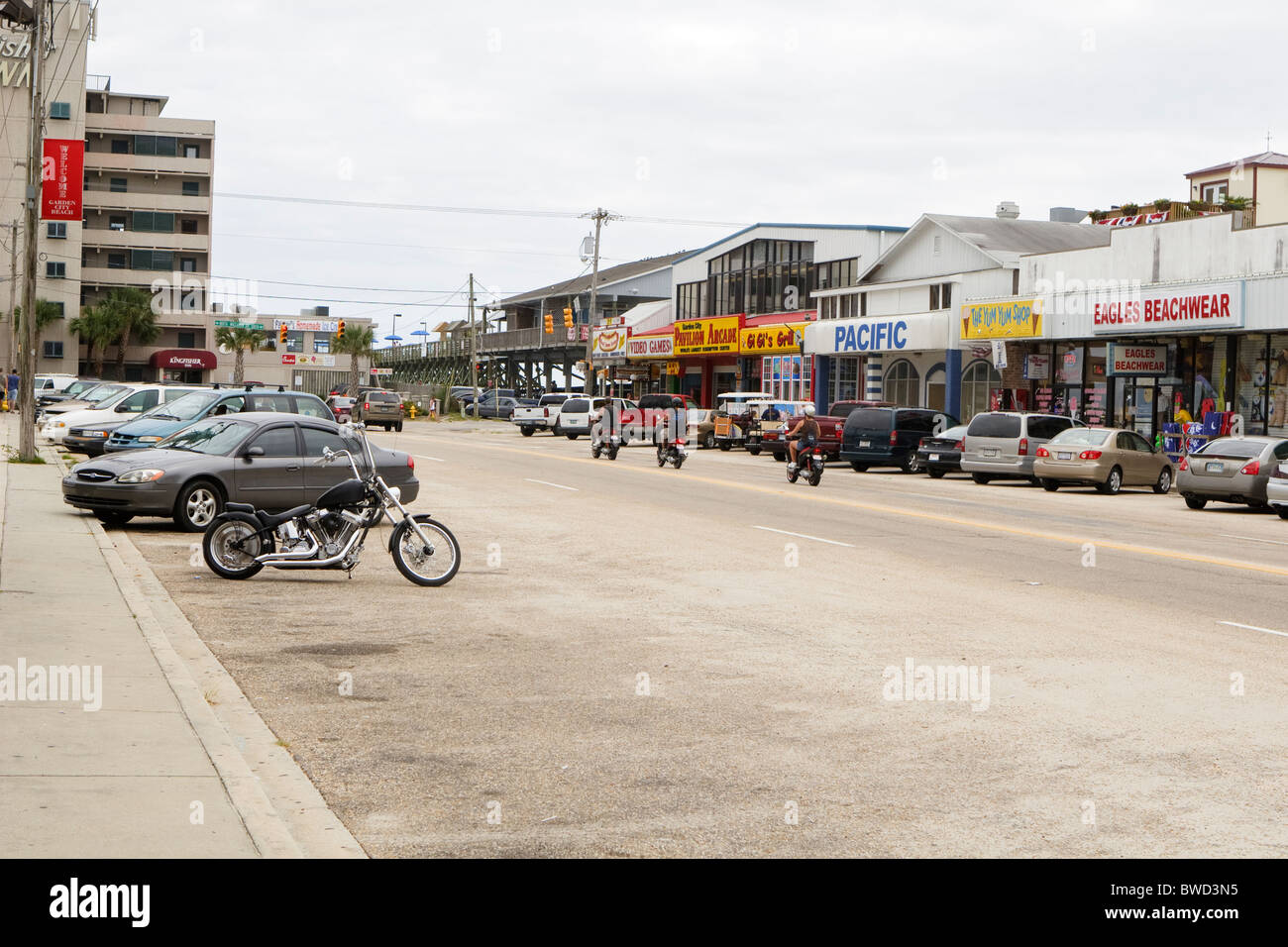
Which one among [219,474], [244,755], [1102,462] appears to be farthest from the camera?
[1102,462]

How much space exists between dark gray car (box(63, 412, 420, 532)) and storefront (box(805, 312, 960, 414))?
3405 cm

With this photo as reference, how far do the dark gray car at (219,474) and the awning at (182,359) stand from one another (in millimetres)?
84940

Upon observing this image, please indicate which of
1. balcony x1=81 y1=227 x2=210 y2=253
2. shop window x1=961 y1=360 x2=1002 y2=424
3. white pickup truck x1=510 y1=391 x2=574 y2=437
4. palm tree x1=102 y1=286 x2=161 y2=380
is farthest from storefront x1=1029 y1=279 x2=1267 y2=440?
balcony x1=81 y1=227 x2=210 y2=253

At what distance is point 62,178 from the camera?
82000mm

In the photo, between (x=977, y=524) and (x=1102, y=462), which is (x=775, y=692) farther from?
(x=1102, y=462)

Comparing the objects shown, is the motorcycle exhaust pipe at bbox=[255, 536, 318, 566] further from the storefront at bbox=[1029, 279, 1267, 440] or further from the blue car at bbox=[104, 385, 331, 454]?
the storefront at bbox=[1029, 279, 1267, 440]

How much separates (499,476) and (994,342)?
18141 mm

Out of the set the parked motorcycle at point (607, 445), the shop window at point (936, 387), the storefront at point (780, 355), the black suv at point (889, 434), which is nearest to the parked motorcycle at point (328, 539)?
the parked motorcycle at point (607, 445)

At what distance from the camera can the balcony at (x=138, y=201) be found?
3868 inches

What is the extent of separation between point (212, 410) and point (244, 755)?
1702 cm

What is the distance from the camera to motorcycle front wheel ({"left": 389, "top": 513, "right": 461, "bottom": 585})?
549 inches

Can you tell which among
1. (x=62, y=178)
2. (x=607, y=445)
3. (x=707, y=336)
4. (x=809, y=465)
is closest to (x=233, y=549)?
(x=809, y=465)

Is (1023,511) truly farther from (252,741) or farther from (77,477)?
(252,741)
